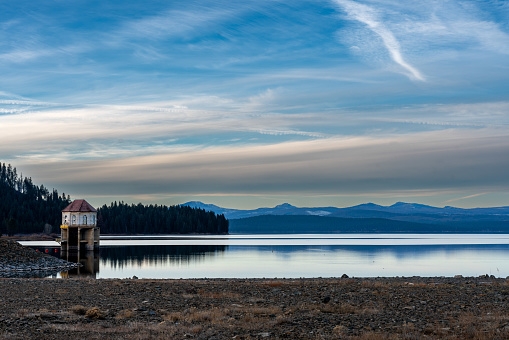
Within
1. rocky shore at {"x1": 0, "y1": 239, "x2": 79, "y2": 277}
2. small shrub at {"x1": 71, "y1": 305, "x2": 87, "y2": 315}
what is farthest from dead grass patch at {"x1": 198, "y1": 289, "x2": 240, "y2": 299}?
rocky shore at {"x1": 0, "y1": 239, "x2": 79, "y2": 277}

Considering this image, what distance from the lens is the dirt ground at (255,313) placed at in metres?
18.4

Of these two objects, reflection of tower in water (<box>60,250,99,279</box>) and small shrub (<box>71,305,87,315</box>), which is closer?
small shrub (<box>71,305,87,315</box>)

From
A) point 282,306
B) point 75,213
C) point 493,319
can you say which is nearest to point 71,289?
point 282,306

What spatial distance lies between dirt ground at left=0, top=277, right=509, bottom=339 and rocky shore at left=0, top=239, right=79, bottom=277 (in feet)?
96.2

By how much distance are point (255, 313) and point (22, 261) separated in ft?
159

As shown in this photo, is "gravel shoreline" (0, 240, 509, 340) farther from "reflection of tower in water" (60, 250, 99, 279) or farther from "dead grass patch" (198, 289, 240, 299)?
"reflection of tower in water" (60, 250, 99, 279)

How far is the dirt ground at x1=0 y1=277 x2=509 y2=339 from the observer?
1841 cm

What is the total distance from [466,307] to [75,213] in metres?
113

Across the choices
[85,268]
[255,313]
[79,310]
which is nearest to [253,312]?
[255,313]

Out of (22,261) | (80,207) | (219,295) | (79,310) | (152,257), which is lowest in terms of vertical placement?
(152,257)

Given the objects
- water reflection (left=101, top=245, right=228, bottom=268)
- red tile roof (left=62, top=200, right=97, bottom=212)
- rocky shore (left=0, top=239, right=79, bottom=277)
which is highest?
red tile roof (left=62, top=200, right=97, bottom=212)

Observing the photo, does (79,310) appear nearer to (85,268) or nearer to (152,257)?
(85,268)

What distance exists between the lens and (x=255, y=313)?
22.8 meters

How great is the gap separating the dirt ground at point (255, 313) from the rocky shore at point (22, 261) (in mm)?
29322
